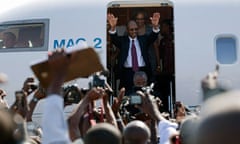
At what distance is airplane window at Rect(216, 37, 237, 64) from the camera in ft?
30.1

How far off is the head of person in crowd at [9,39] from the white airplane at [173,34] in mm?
62

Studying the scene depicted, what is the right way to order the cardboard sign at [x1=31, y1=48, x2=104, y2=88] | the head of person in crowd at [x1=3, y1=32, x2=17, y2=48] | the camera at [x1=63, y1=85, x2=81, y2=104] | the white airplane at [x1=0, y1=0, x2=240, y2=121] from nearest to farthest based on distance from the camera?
the cardboard sign at [x1=31, y1=48, x2=104, y2=88] → the camera at [x1=63, y1=85, x2=81, y2=104] → the white airplane at [x1=0, y1=0, x2=240, y2=121] → the head of person in crowd at [x1=3, y1=32, x2=17, y2=48]

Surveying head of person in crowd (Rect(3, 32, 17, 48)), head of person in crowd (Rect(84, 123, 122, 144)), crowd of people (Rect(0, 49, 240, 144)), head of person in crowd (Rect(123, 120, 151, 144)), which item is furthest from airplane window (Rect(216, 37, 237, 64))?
head of person in crowd (Rect(84, 123, 122, 144))

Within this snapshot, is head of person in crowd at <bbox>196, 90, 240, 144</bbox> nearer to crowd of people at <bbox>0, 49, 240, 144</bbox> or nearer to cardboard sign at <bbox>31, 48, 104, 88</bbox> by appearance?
crowd of people at <bbox>0, 49, 240, 144</bbox>

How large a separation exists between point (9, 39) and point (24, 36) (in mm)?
287

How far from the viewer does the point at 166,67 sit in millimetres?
10141

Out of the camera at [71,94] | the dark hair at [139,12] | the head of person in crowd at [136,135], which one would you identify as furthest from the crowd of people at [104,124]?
the dark hair at [139,12]

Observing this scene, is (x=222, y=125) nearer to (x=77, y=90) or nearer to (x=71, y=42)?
(x=77, y=90)

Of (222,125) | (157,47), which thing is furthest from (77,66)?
(157,47)

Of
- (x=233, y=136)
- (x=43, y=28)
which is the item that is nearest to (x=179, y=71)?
(x=43, y=28)

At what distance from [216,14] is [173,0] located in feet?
2.78

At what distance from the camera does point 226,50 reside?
9.31 meters

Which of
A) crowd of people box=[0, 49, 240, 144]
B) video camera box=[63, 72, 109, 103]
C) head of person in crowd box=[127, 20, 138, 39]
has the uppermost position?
head of person in crowd box=[127, 20, 138, 39]

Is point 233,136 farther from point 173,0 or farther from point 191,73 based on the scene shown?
point 173,0
